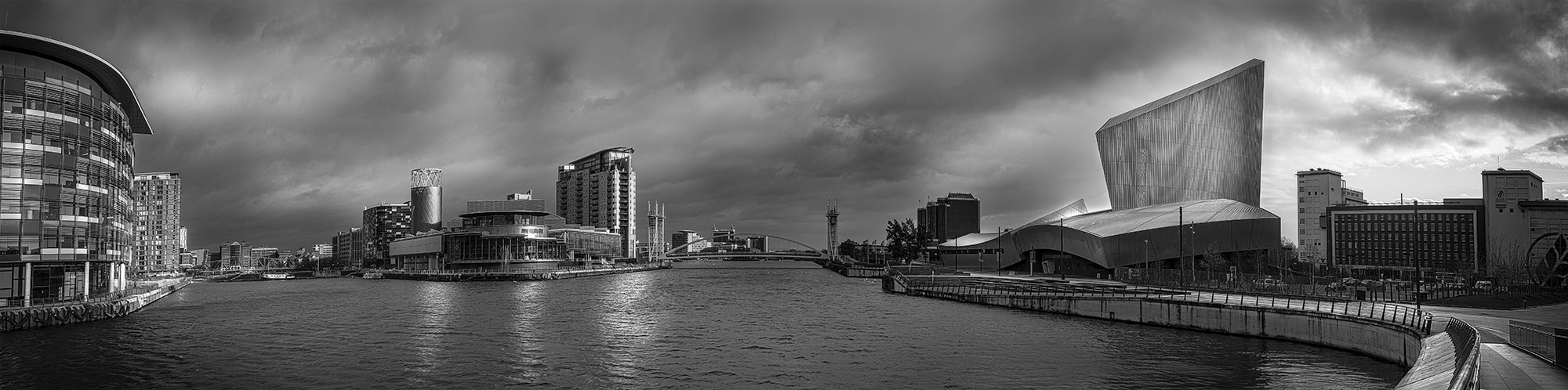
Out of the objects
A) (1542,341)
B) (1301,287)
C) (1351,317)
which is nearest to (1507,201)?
(1301,287)

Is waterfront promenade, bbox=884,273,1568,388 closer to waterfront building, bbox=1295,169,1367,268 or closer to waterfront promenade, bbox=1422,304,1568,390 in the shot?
waterfront promenade, bbox=1422,304,1568,390

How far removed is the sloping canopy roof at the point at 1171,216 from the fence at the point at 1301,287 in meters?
7.36

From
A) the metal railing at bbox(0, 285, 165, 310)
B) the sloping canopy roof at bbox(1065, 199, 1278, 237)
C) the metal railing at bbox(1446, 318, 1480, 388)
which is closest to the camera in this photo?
the metal railing at bbox(1446, 318, 1480, 388)

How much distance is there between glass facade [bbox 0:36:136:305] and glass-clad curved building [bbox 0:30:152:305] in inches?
2.1

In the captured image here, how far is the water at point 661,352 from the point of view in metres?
35.2

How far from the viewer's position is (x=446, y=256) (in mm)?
175875

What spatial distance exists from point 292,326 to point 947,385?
48329 mm

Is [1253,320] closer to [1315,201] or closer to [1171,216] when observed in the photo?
[1171,216]

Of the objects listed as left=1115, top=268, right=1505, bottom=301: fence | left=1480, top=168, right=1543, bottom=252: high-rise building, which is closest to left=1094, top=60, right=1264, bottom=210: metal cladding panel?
left=1480, top=168, right=1543, bottom=252: high-rise building

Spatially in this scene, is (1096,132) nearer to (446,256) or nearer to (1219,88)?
(1219,88)

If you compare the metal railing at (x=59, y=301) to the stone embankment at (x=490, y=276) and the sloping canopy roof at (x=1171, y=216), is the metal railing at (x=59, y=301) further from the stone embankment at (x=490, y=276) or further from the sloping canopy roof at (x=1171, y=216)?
the sloping canopy roof at (x=1171, y=216)

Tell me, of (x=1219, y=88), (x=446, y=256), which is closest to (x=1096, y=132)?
(x=1219, y=88)

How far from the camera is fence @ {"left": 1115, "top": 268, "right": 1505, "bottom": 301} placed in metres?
54.4

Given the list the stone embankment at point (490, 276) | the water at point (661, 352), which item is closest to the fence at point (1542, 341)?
the water at point (661, 352)
